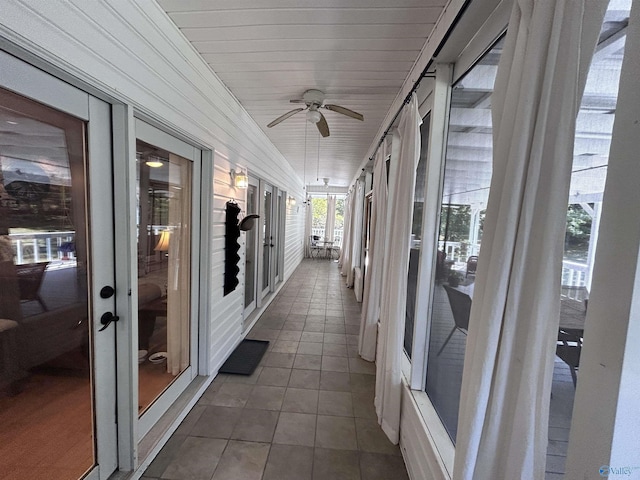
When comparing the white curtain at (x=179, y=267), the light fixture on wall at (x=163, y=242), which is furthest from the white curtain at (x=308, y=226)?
the light fixture on wall at (x=163, y=242)

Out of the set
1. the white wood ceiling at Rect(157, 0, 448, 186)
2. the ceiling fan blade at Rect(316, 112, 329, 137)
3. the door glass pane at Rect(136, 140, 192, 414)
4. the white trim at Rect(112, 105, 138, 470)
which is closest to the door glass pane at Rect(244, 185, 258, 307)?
the white wood ceiling at Rect(157, 0, 448, 186)

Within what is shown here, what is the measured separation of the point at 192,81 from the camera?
189cm

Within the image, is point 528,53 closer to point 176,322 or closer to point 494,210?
point 494,210

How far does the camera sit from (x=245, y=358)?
2.82m

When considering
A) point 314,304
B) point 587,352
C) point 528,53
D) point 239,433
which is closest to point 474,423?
point 587,352

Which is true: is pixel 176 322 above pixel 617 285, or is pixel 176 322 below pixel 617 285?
below

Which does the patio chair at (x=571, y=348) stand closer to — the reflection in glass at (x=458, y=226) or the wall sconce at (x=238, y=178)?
the reflection in glass at (x=458, y=226)

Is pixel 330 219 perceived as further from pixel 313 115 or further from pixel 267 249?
pixel 313 115

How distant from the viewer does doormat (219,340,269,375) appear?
2594 millimetres

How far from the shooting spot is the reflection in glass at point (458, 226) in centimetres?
131

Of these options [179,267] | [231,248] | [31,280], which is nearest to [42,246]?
[31,280]

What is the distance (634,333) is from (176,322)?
2.41 meters

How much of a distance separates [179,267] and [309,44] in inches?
74.2

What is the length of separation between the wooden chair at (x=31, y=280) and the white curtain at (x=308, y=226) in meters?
8.55
